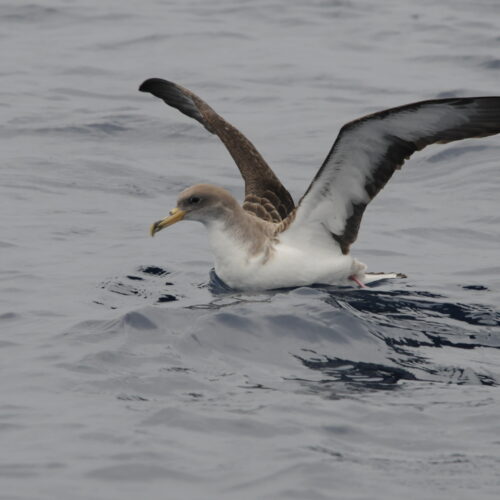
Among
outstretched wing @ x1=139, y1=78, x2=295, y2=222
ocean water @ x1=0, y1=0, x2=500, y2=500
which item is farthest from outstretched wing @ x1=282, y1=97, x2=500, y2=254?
outstretched wing @ x1=139, y1=78, x2=295, y2=222

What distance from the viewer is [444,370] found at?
31.5ft

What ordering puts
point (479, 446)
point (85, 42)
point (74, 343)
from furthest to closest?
point (85, 42) → point (74, 343) → point (479, 446)

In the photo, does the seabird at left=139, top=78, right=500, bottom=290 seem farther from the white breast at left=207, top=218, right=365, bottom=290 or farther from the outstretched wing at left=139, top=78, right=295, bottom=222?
the outstretched wing at left=139, top=78, right=295, bottom=222

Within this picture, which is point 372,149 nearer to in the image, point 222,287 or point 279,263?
point 279,263

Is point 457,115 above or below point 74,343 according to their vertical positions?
above

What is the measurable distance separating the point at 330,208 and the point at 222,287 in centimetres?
129

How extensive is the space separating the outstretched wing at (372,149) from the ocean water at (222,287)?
726 mm

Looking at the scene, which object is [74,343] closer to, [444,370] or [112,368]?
[112,368]

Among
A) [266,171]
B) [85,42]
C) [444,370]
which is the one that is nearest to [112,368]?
[444,370]

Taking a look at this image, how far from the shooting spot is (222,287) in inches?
478

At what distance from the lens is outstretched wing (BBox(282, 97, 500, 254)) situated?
10773mm

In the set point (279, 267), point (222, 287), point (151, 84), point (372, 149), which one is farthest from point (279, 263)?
point (151, 84)

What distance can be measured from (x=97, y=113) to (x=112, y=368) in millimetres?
9883

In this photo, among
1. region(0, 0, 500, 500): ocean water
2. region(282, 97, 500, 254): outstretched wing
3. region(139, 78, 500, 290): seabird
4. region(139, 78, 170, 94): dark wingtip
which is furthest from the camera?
region(139, 78, 170, 94): dark wingtip
